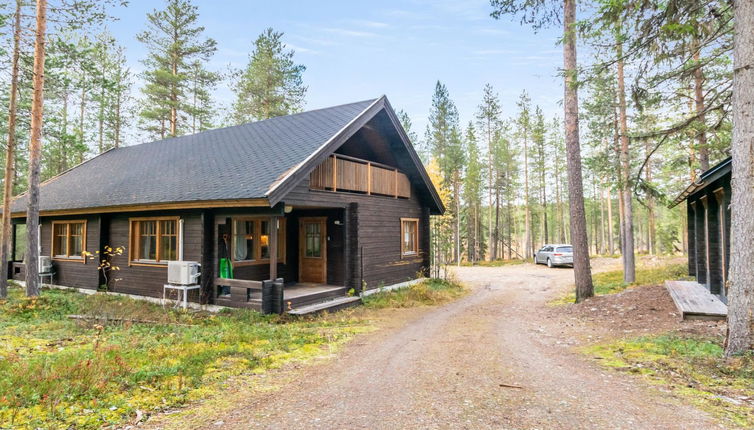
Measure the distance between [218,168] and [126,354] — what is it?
673cm

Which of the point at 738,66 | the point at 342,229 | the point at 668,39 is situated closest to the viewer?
the point at 738,66

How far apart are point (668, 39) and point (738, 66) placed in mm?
2444

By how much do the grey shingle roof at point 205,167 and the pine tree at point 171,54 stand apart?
7.55m

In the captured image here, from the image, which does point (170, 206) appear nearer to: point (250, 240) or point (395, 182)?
point (250, 240)

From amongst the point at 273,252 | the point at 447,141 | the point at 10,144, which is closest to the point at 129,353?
the point at 273,252

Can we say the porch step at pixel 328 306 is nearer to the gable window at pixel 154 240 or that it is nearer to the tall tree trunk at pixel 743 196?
the gable window at pixel 154 240

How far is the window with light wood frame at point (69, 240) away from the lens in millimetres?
13062

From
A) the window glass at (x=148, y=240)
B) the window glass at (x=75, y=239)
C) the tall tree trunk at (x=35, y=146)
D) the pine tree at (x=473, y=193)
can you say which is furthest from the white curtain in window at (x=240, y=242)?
the pine tree at (x=473, y=193)

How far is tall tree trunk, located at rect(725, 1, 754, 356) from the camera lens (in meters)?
5.22

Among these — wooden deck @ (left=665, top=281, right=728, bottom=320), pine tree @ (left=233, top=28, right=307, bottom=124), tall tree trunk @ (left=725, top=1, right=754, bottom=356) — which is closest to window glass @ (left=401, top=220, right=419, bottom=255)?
wooden deck @ (left=665, top=281, right=728, bottom=320)

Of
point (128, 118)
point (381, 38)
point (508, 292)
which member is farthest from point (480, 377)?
point (381, 38)

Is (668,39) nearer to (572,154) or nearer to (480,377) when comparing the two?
(572,154)

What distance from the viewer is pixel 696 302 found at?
8.34m

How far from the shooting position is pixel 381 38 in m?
32.8
